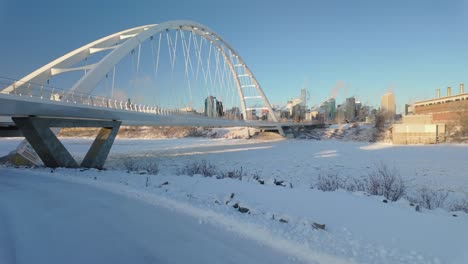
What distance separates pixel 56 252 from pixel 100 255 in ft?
1.78

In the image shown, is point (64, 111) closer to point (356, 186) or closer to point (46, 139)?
point (46, 139)

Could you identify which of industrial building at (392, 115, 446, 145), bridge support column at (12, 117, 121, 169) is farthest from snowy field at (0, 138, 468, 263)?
industrial building at (392, 115, 446, 145)

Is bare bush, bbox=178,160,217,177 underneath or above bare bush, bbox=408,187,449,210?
above

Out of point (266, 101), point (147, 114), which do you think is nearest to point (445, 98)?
point (266, 101)

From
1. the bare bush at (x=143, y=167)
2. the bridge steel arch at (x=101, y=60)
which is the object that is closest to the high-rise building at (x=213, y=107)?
the bridge steel arch at (x=101, y=60)

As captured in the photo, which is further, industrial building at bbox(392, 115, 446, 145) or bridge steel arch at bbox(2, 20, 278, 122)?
industrial building at bbox(392, 115, 446, 145)

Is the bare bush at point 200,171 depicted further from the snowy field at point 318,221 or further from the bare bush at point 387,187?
the bare bush at point 387,187

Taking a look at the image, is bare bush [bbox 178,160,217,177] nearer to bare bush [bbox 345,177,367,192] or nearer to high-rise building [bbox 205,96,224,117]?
bare bush [bbox 345,177,367,192]

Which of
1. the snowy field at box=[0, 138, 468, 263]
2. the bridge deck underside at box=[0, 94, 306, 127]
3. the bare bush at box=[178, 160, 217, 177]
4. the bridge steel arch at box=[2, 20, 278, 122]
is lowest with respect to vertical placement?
the bare bush at box=[178, 160, 217, 177]

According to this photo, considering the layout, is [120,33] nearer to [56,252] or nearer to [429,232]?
[56,252]

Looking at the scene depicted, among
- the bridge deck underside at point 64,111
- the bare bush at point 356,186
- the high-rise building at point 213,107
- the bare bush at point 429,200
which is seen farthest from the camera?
the high-rise building at point 213,107

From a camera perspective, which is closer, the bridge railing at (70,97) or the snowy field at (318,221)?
the snowy field at (318,221)

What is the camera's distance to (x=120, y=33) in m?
22.7

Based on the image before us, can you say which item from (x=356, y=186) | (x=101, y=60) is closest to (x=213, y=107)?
(x=101, y=60)
